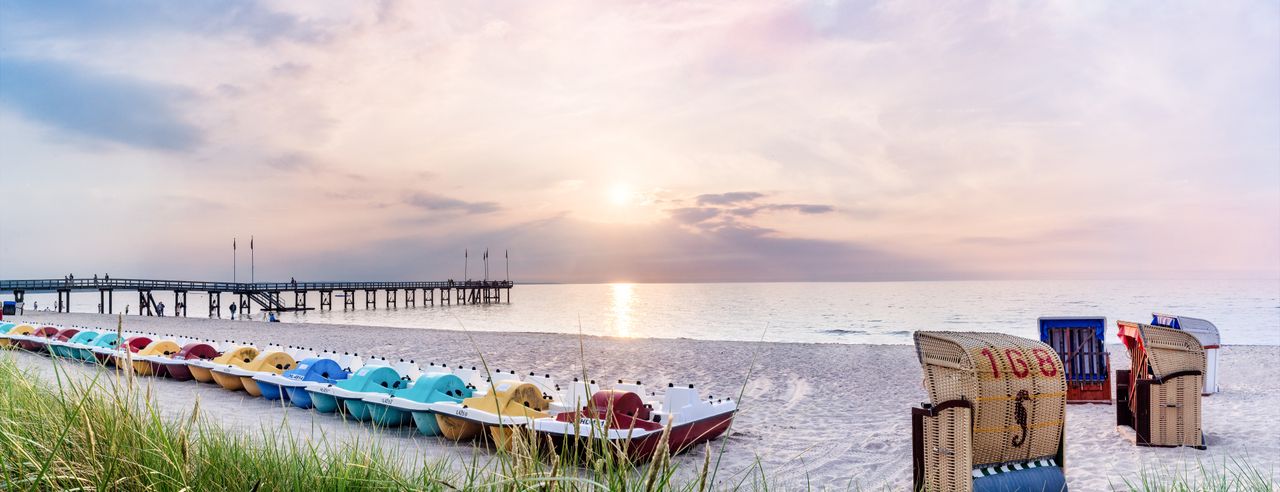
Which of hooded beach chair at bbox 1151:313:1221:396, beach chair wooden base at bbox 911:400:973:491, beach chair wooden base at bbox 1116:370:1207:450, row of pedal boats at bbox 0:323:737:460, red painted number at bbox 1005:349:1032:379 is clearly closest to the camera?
beach chair wooden base at bbox 911:400:973:491

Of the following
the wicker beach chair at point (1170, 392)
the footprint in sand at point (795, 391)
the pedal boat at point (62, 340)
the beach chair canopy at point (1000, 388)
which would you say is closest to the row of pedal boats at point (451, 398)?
the beach chair canopy at point (1000, 388)

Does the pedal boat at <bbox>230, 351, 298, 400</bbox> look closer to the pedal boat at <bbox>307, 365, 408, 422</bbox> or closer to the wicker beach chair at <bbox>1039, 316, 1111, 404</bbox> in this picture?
the pedal boat at <bbox>307, 365, 408, 422</bbox>

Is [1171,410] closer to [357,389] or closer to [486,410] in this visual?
[486,410]

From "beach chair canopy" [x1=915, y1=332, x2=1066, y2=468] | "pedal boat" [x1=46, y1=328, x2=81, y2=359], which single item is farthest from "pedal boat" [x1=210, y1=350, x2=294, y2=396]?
"beach chair canopy" [x1=915, y1=332, x2=1066, y2=468]

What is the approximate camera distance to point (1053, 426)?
414 centimetres

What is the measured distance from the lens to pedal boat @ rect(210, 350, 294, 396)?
825 cm

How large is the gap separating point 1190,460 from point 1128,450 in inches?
18.0

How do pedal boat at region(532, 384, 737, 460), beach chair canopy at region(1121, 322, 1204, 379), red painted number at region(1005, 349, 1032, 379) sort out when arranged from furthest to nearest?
beach chair canopy at region(1121, 322, 1204, 379)
pedal boat at region(532, 384, 737, 460)
red painted number at region(1005, 349, 1032, 379)

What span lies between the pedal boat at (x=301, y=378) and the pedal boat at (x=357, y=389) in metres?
0.29

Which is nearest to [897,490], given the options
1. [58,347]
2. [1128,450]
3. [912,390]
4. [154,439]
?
[1128,450]

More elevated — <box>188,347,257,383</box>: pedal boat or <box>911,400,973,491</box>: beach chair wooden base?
<box>911,400,973,491</box>: beach chair wooden base

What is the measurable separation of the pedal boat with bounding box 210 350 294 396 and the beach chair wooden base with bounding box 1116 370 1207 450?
885 cm

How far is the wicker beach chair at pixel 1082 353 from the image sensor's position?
8883 millimetres

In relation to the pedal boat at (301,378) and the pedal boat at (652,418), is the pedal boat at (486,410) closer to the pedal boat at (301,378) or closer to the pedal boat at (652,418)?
the pedal boat at (652,418)
